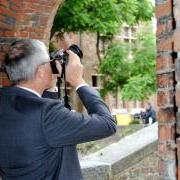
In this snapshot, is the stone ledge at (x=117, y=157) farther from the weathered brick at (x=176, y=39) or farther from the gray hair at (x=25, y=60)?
the weathered brick at (x=176, y=39)

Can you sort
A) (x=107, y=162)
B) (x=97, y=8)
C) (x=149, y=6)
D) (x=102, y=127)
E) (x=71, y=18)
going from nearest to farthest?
(x=102, y=127) → (x=107, y=162) → (x=71, y=18) → (x=97, y=8) → (x=149, y=6)

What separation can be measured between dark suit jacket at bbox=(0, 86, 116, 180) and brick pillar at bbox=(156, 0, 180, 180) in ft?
0.80

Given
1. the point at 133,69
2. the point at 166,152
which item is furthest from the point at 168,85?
the point at 133,69

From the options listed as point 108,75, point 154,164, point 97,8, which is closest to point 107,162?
point 154,164

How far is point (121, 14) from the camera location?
1769 cm

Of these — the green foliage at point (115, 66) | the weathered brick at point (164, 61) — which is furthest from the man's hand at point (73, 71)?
the green foliage at point (115, 66)

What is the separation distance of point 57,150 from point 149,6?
18170 millimetres

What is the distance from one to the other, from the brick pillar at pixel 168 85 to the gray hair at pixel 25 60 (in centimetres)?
55

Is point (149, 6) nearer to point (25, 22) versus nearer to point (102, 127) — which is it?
point (25, 22)

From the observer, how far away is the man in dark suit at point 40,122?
2.28m

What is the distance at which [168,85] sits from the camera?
2.33 meters

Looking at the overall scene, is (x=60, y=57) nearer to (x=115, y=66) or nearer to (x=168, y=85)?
(x=168, y=85)

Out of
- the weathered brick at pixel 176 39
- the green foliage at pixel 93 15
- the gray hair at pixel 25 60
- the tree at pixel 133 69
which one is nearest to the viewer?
the weathered brick at pixel 176 39

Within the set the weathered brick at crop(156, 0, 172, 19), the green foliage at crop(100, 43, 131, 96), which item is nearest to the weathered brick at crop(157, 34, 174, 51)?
the weathered brick at crop(156, 0, 172, 19)
